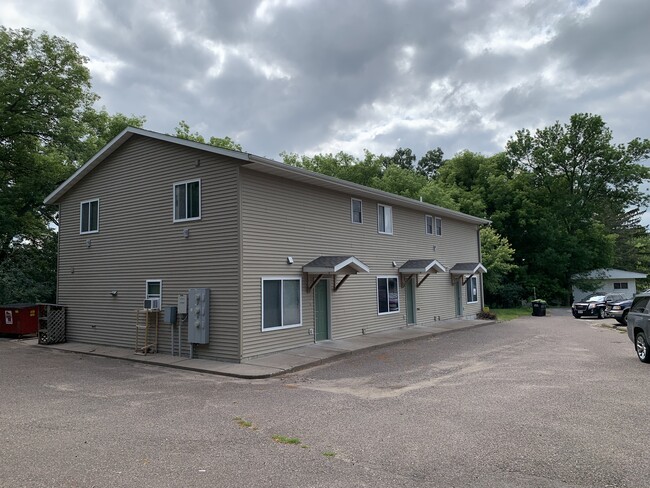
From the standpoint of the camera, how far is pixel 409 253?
18.4 meters

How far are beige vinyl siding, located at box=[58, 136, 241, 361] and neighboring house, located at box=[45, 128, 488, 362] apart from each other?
1.4 inches

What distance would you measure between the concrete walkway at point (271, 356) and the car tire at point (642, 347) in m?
6.28

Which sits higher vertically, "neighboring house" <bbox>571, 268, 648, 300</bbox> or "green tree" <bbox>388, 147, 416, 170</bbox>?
"green tree" <bbox>388, 147, 416, 170</bbox>

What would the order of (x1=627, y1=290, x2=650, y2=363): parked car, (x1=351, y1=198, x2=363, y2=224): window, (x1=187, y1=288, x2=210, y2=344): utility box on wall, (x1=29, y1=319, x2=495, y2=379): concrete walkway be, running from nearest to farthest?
(x1=29, y1=319, x2=495, y2=379): concrete walkway, (x1=627, y1=290, x2=650, y2=363): parked car, (x1=187, y1=288, x2=210, y2=344): utility box on wall, (x1=351, y1=198, x2=363, y2=224): window

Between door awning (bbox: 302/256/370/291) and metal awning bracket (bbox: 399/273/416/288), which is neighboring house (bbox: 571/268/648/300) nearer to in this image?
metal awning bracket (bbox: 399/273/416/288)

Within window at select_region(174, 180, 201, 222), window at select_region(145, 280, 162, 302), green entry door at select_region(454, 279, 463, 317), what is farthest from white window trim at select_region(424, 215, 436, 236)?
window at select_region(145, 280, 162, 302)

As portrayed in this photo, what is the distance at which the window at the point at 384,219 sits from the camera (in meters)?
16.8

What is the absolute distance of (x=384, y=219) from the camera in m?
17.1

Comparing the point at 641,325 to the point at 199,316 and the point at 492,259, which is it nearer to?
the point at 199,316

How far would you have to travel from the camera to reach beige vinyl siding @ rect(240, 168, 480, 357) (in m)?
11.2

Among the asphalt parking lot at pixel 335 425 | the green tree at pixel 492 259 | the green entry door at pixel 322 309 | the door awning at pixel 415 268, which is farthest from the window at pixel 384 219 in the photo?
the green tree at pixel 492 259

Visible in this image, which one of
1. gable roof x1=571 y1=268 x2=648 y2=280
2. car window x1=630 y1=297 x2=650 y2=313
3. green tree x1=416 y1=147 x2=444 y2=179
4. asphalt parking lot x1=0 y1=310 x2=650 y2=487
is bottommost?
asphalt parking lot x1=0 y1=310 x2=650 y2=487

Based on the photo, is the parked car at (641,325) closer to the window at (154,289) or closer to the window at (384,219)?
the window at (384,219)

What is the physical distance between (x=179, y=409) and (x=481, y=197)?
35.9 meters
